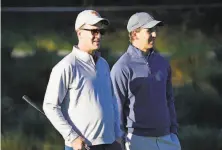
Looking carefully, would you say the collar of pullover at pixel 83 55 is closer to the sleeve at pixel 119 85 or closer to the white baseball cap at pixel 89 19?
the white baseball cap at pixel 89 19

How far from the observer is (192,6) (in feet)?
22.1

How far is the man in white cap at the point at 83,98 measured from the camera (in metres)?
4.11

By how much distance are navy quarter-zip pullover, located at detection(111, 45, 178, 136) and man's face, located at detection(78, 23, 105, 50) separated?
46 cm

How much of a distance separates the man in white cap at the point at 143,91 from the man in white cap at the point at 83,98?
1.38ft

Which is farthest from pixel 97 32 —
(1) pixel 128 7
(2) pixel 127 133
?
(1) pixel 128 7

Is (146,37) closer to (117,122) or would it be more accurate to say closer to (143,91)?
(143,91)

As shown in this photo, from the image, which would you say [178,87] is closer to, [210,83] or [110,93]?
[210,83]

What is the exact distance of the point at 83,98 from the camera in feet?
13.5

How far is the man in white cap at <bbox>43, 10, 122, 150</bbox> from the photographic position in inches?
162

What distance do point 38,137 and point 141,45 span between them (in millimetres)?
2382

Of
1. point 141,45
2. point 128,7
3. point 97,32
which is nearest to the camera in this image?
point 97,32

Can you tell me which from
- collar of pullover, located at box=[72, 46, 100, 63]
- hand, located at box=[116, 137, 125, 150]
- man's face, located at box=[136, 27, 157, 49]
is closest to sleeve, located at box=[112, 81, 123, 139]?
hand, located at box=[116, 137, 125, 150]

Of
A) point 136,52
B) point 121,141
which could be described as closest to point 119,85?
point 136,52

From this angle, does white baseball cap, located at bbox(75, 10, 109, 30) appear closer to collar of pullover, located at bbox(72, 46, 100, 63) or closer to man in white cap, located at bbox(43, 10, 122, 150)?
man in white cap, located at bbox(43, 10, 122, 150)
